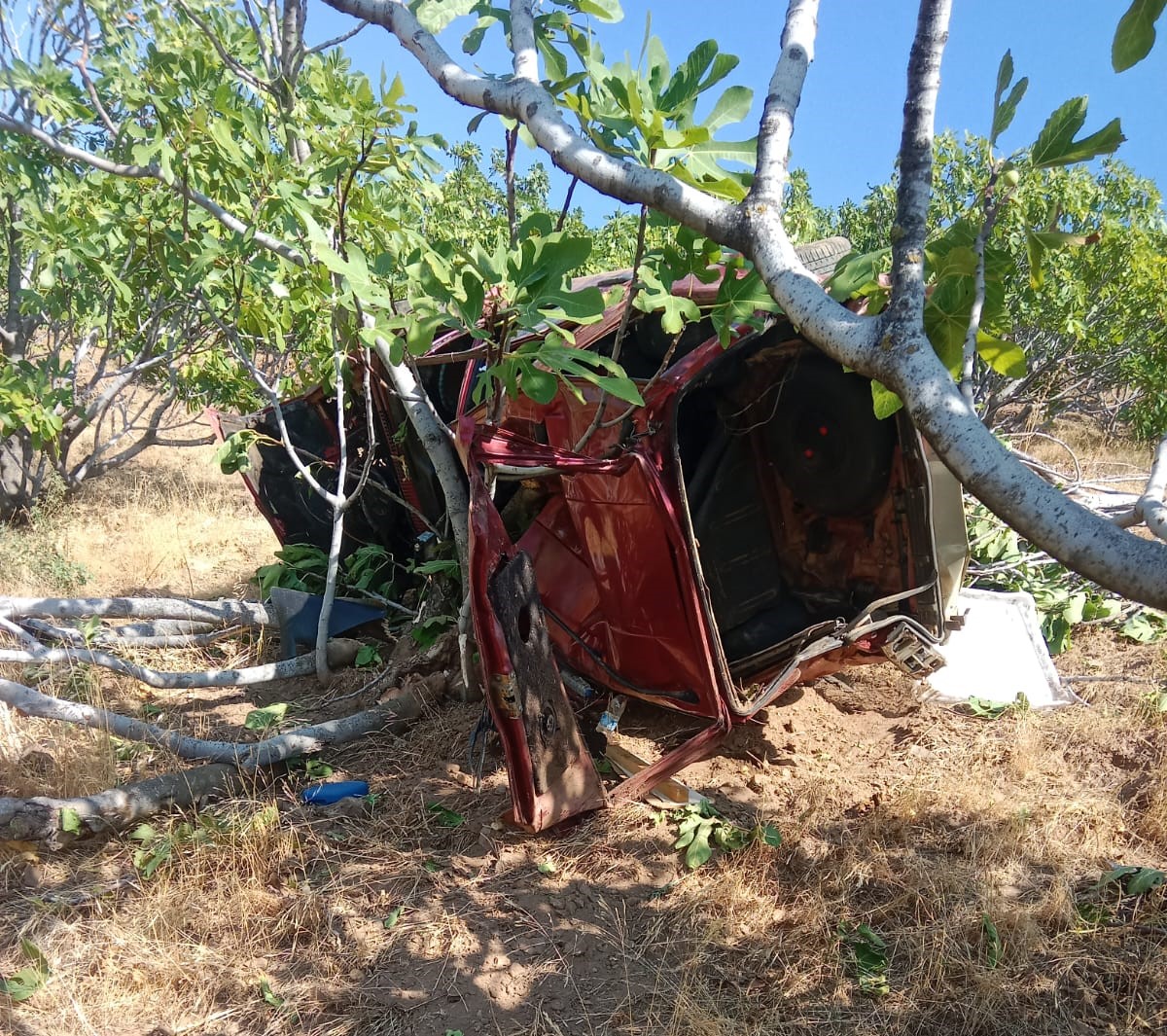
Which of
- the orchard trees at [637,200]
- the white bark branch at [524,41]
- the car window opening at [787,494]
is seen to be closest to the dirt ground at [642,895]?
the car window opening at [787,494]

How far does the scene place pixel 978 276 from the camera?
5.50 ft

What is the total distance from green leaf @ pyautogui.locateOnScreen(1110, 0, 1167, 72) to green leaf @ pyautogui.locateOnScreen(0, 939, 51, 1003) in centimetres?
379

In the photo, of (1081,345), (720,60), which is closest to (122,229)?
(720,60)

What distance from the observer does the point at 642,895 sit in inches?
123

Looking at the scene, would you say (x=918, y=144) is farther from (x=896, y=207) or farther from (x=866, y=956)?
(x=866, y=956)

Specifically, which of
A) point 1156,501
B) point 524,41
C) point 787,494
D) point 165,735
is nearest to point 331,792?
point 165,735

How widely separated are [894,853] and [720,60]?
288 centimetres

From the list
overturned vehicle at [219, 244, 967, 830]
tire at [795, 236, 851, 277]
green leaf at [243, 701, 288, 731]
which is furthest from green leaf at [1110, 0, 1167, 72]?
green leaf at [243, 701, 288, 731]

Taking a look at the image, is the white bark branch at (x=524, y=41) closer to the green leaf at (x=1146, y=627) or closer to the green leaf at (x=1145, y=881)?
the green leaf at (x=1145, y=881)

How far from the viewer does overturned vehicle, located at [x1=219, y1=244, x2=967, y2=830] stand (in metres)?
3.27

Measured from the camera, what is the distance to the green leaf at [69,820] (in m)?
3.26

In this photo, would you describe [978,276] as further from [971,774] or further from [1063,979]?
[971,774]

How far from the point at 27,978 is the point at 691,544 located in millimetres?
2764

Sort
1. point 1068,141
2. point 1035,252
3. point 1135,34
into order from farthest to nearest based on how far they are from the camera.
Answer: point 1035,252 < point 1068,141 < point 1135,34
